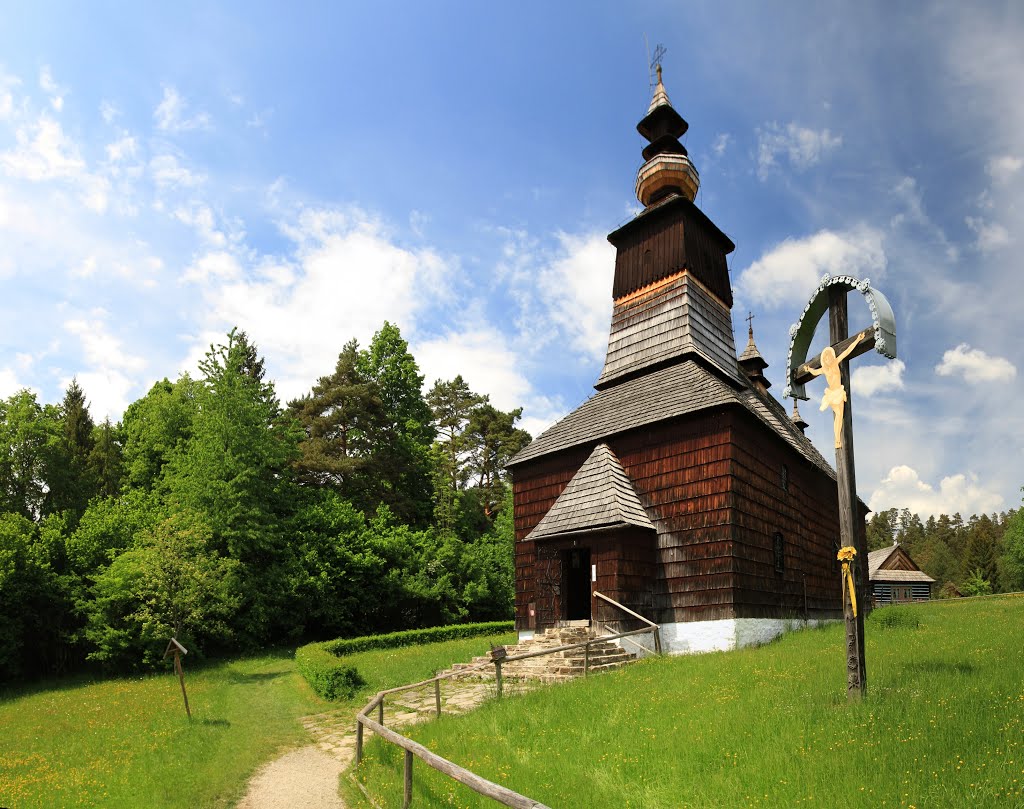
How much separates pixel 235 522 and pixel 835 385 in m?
24.4

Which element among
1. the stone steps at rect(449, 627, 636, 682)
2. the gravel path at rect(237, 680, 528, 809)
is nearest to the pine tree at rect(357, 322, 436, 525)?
the stone steps at rect(449, 627, 636, 682)

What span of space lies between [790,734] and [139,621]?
2150 centimetres

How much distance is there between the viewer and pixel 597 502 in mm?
17500

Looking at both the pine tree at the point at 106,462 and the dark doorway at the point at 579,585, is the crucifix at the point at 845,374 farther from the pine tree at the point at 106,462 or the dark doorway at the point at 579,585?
the pine tree at the point at 106,462

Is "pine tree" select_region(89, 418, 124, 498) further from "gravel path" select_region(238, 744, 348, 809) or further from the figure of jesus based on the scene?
the figure of jesus

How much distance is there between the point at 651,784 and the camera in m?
6.45

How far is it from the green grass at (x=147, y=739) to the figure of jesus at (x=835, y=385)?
9544 millimetres

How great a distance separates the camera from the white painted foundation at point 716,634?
1580 cm

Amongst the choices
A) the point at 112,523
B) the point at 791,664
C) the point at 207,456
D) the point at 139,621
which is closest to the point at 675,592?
the point at 791,664

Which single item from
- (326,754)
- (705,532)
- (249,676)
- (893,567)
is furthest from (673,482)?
(893,567)

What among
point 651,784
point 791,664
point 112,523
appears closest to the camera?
point 651,784

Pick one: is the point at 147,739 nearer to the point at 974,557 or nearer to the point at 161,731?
the point at 161,731

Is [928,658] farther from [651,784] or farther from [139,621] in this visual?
[139,621]

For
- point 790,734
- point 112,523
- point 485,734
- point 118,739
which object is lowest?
point 118,739
